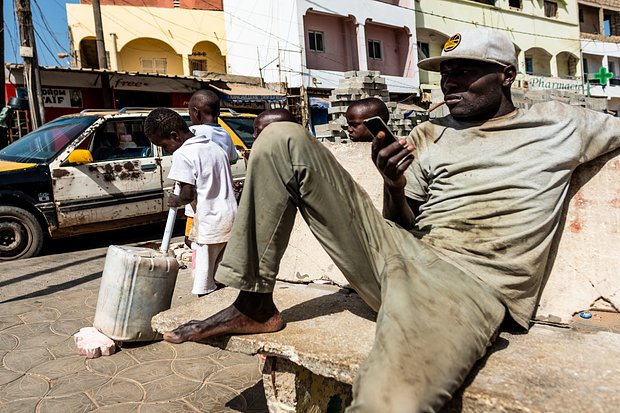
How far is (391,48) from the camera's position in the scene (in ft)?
80.2

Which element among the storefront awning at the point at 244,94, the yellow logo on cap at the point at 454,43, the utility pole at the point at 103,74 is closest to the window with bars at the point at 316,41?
the storefront awning at the point at 244,94

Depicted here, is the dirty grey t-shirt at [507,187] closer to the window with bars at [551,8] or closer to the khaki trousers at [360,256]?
the khaki trousers at [360,256]

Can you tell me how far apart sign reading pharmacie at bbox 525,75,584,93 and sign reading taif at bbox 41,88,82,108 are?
2385cm

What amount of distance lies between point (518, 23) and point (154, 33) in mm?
20899

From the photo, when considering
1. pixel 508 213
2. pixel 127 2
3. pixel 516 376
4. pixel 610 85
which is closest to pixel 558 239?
pixel 508 213

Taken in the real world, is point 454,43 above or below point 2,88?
below

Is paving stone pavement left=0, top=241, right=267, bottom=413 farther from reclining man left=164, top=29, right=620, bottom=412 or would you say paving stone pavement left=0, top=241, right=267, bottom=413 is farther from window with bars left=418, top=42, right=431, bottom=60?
window with bars left=418, top=42, right=431, bottom=60

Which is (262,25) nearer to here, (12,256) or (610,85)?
(12,256)

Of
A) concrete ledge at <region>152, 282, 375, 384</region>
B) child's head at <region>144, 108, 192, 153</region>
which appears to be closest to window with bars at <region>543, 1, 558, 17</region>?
child's head at <region>144, 108, 192, 153</region>

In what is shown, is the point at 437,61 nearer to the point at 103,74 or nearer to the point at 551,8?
the point at 103,74

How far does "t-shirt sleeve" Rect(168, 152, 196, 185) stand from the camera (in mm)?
3086

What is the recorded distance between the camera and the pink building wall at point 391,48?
23.7m

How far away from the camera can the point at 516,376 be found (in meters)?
1.44

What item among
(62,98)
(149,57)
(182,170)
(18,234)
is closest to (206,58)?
(149,57)
